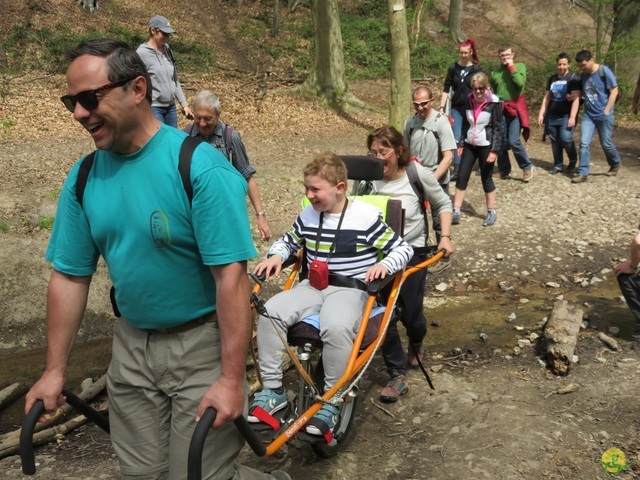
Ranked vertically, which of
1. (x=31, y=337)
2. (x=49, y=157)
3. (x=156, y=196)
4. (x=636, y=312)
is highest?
(x=156, y=196)

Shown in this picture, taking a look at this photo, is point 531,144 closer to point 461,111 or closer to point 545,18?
point 461,111

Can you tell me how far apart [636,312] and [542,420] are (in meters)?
2.11

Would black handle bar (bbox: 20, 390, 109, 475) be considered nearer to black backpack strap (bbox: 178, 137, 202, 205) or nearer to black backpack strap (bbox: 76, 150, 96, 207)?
black backpack strap (bbox: 76, 150, 96, 207)

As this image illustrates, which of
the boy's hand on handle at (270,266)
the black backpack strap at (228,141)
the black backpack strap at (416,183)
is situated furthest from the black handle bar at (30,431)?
the black backpack strap at (228,141)

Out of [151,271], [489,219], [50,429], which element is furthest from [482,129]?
[151,271]

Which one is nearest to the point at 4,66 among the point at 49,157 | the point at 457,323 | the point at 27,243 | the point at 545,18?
the point at 49,157

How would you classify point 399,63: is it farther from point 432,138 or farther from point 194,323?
point 194,323

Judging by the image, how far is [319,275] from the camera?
4379 mm

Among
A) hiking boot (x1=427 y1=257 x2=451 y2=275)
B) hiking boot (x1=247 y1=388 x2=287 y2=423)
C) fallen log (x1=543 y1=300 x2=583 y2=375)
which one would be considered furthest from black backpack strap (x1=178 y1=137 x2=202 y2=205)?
hiking boot (x1=427 y1=257 x2=451 y2=275)

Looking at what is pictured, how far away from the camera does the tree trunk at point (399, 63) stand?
12.9 meters

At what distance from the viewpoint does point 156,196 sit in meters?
2.56

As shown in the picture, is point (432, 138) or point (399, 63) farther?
point (399, 63)
